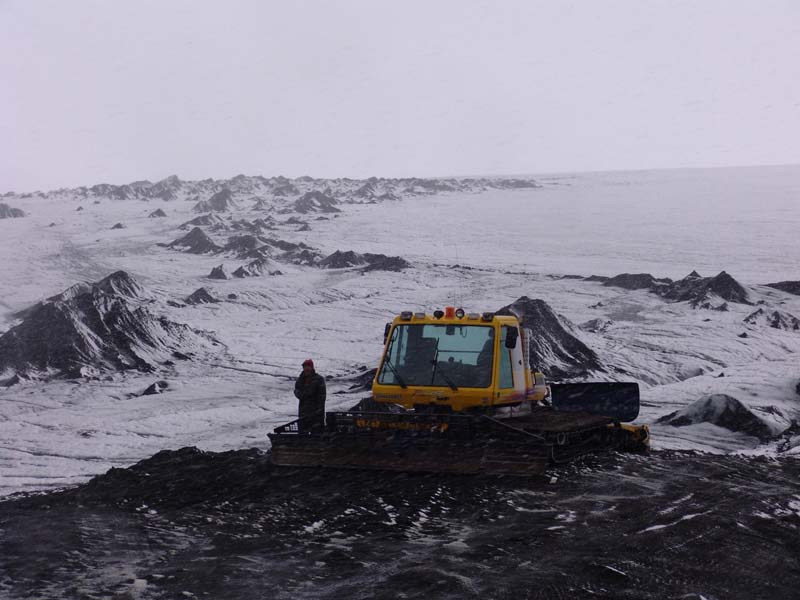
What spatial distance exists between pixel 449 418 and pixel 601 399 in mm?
4261

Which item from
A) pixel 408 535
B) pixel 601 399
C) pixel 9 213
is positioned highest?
pixel 9 213

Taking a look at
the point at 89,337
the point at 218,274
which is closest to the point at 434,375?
the point at 89,337

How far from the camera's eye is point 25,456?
15.4 meters

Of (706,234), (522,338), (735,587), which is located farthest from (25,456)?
(706,234)

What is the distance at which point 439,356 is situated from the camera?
1041cm

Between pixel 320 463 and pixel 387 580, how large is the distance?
3.17m

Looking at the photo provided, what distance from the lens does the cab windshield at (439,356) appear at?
10273mm

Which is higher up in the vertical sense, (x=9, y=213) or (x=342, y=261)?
(x=9, y=213)

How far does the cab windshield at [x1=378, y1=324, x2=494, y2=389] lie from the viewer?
10.3 meters

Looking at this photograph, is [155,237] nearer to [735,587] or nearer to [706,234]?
[706,234]

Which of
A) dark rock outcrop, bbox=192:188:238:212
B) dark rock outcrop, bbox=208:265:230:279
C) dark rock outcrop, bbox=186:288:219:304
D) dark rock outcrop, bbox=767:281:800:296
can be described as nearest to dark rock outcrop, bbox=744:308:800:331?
dark rock outcrop, bbox=767:281:800:296

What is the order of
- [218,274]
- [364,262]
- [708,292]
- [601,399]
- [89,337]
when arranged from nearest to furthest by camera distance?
[601,399] → [89,337] → [708,292] → [218,274] → [364,262]

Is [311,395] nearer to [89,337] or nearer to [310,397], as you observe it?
[310,397]

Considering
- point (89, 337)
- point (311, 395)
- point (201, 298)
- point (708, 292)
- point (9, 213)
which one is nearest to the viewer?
point (311, 395)
